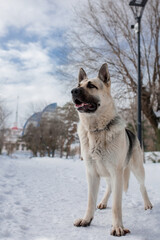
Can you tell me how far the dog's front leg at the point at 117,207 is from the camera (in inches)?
105

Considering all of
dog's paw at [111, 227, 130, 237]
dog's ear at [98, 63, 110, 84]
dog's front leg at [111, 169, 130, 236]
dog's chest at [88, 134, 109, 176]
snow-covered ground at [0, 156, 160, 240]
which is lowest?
snow-covered ground at [0, 156, 160, 240]

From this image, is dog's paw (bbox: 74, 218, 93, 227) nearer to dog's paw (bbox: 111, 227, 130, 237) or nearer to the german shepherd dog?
the german shepherd dog

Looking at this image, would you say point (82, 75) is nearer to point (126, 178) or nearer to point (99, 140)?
point (99, 140)

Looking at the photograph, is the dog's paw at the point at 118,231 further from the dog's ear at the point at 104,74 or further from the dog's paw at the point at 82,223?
the dog's ear at the point at 104,74

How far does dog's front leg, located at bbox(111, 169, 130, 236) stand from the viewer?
2666 millimetres

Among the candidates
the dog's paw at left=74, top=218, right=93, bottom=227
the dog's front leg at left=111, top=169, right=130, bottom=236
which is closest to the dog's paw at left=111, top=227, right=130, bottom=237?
the dog's front leg at left=111, top=169, right=130, bottom=236

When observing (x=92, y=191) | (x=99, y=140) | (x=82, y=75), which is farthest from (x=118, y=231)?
(x=82, y=75)

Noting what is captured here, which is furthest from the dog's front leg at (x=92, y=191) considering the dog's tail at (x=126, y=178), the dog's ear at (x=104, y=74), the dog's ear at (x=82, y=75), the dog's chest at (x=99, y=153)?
the dog's ear at (x=82, y=75)

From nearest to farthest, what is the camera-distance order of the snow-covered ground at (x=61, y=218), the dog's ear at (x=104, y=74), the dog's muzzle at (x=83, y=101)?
the snow-covered ground at (x=61, y=218), the dog's muzzle at (x=83, y=101), the dog's ear at (x=104, y=74)

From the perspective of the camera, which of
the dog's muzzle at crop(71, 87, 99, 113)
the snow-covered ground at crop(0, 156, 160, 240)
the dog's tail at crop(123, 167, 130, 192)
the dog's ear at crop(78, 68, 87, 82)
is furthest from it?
the dog's tail at crop(123, 167, 130, 192)

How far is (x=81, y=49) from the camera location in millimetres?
14570

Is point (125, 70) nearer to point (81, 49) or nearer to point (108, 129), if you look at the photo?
point (81, 49)

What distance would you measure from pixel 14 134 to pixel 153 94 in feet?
142

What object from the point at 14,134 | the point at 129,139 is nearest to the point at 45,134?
the point at 14,134
